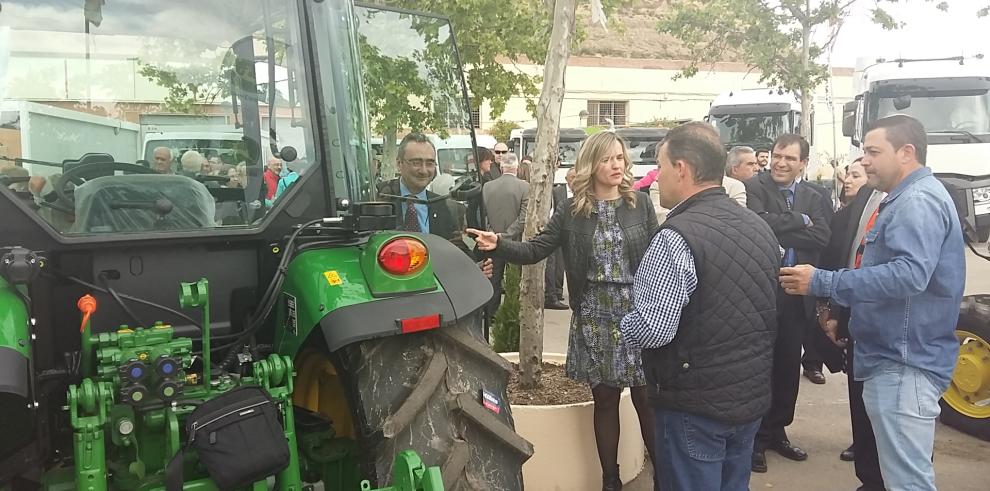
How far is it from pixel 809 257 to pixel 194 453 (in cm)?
371

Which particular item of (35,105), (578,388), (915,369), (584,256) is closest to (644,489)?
(578,388)

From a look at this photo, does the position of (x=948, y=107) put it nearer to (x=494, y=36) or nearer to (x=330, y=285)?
(x=494, y=36)

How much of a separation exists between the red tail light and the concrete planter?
5.30 ft

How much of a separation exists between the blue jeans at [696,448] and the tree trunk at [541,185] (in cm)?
167

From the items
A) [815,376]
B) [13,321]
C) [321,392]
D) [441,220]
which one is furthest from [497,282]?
[13,321]

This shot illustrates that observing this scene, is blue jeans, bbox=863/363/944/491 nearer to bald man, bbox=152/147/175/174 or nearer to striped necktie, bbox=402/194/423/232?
striped necktie, bbox=402/194/423/232

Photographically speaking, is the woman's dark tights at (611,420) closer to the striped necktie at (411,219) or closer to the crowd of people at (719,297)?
the crowd of people at (719,297)

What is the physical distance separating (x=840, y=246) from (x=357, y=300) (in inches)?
133

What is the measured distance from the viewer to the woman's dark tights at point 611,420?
371 centimetres

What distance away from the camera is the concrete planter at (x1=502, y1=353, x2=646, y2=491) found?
3.84m

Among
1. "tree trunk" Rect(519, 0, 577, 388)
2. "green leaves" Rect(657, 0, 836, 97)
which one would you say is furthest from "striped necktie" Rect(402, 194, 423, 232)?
"green leaves" Rect(657, 0, 836, 97)

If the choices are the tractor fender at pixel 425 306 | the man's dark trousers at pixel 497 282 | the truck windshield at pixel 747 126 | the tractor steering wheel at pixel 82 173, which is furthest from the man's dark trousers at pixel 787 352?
the truck windshield at pixel 747 126

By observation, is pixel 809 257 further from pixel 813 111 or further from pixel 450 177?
pixel 813 111

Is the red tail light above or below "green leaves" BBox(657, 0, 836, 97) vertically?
below
